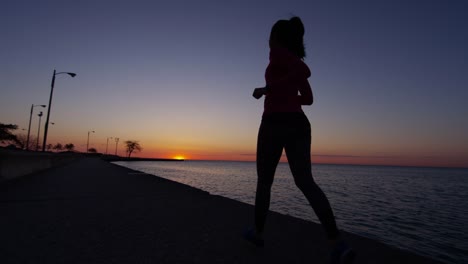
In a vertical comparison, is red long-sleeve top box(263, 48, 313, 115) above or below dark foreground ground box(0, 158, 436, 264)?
above

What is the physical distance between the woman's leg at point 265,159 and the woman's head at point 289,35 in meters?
0.74

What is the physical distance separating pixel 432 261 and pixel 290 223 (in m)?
1.79

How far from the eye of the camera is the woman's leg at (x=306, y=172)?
235 centimetres

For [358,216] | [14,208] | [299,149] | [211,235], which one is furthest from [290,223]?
[358,216]

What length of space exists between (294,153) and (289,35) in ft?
3.57

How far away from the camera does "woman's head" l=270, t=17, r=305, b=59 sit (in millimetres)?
2703

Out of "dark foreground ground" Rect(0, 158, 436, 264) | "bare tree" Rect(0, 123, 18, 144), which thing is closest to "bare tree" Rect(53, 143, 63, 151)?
"bare tree" Rect(0, 123, 18, 144)

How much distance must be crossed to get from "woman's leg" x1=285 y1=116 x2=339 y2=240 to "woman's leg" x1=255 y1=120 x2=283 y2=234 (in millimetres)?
105

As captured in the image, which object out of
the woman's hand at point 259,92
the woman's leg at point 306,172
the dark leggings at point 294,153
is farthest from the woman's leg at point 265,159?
the woman's hand at point 259,92

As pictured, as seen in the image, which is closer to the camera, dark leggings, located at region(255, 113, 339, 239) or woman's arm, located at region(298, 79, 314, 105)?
dark leggings, located at region(255, 113, 339, 239)

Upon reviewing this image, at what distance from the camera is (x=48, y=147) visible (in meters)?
156

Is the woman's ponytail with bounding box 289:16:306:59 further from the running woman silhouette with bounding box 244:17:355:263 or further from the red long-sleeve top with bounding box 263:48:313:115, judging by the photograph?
the red long-sleeve top with bounding box 263:48:313:115

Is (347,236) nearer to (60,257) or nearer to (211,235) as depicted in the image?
(211,235)

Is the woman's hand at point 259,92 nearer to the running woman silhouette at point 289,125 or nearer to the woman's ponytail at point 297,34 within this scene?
the running woman silhouette at point 289,125
